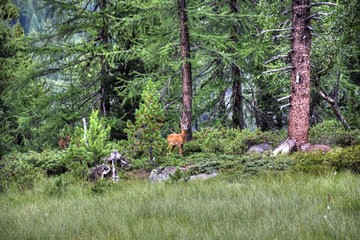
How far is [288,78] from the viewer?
16750mm

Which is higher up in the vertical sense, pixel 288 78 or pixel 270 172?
pixel 288 78

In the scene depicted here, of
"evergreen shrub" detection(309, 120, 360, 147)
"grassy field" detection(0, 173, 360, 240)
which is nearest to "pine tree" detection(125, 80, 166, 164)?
"grassy field" detection(0, 173, 360, 240)

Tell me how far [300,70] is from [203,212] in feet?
22.8

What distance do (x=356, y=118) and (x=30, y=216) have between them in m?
12.5

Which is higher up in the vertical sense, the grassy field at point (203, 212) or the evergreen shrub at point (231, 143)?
the evergreen shrub at point (231, 143)

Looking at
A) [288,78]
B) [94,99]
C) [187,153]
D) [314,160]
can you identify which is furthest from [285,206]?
[94,99]

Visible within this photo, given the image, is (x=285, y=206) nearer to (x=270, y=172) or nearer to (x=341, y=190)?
(x=341, y=190)

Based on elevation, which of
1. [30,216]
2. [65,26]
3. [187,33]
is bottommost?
[30,216]

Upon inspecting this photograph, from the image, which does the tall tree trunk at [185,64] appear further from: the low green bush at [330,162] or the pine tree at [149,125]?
the low green bush at [330,162]

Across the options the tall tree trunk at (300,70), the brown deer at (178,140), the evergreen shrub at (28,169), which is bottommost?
the evergreen shrub at (28,169)

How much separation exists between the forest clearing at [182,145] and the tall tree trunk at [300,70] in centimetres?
3

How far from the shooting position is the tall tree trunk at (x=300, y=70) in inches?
422

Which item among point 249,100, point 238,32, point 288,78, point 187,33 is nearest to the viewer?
point 187,33

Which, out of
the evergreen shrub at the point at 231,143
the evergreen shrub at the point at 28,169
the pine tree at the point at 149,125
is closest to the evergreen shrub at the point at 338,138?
the evergreen shrub at the point at 231,143
